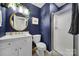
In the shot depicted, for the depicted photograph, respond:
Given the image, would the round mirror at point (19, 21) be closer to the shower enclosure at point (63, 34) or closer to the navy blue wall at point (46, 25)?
the navy blue wall at point (46, 25)

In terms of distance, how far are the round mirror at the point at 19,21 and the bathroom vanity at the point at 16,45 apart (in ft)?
0.38

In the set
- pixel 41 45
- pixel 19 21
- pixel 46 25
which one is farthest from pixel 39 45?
pixel 19 21

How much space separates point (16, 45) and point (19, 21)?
311 mm

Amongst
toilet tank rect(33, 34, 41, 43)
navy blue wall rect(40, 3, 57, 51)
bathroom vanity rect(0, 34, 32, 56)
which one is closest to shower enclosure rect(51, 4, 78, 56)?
navy blue wall rect(40, 3, 57, 51)

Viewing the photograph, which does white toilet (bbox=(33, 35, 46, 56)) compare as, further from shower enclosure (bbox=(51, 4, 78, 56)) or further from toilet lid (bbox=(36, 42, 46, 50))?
shower enclosure (bbox=(51, 4, 78, 56))

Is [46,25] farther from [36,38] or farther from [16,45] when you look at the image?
Result: [16,45]

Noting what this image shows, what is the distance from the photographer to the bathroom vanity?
1513mm

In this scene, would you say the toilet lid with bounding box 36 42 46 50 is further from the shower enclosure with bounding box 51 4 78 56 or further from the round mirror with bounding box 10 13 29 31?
the round mirror with bounding box 10 13 29 31

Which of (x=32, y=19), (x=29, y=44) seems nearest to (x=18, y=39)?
(x=29, y=44)

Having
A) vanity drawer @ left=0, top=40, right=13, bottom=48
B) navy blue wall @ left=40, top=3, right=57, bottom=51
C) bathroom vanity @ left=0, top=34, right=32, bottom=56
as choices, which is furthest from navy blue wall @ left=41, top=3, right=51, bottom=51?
vanity drawer @ left=0, top=40, right=13, bottom=48

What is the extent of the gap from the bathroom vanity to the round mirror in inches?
4.6

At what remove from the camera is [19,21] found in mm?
1570

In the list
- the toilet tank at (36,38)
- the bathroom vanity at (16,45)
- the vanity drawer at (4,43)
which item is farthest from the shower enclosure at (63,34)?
the vanity drawer at (4,43)

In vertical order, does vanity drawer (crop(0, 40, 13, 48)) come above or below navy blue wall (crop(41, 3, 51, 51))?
below
